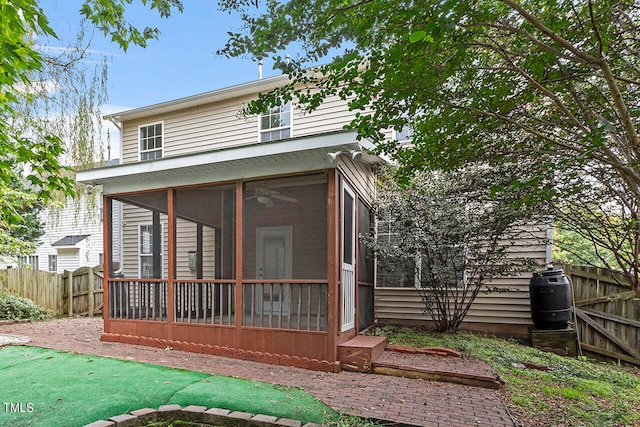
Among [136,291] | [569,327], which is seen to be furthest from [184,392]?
[569,327]

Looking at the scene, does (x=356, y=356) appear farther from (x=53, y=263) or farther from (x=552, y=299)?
(x=53, y=263)

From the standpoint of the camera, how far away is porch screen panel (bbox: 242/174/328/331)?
198 inches

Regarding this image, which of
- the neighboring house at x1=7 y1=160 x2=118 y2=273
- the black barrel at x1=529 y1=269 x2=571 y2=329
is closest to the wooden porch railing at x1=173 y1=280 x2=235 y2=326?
the black barrel at x1=529 y1=269 x2=571 y2=329

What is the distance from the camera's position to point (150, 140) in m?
10.5

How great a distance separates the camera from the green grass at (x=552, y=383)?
3.48 meters

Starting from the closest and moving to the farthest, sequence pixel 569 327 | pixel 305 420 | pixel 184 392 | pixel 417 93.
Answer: pixel 305 420, pixel 417 93, pixel 184 392, pixel 569 327

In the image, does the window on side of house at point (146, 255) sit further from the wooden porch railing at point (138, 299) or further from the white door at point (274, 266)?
the white door at point (274, 266)

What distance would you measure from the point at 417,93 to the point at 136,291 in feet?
Answer: 18.4

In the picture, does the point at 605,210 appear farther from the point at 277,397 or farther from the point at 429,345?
the point at 277,397

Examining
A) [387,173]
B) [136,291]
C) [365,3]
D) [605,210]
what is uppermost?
[365,3]

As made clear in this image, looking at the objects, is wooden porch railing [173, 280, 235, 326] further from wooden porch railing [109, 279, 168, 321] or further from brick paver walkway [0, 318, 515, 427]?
A: brick paver walkway [0, 318, 515, 427]

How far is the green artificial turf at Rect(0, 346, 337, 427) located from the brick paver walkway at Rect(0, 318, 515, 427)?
0.30 m

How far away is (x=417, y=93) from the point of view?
3.38m

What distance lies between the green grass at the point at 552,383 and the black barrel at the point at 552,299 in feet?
2.23
